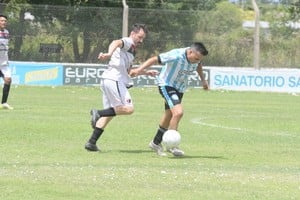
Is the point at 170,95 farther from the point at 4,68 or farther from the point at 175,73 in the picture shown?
the point at 4,68

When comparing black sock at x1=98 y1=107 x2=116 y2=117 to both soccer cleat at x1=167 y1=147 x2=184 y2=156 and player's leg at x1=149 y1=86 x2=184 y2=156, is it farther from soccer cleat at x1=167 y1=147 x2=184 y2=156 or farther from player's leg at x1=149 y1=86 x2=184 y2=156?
soccer cleat at x1=167 y1=147 x2=184 y2=156

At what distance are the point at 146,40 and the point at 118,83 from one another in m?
21.3

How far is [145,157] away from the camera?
12.1m

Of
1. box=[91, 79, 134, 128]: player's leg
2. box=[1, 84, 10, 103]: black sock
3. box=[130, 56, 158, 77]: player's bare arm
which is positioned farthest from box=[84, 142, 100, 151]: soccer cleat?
→ box=[1, 84, 10, 103]: black sock

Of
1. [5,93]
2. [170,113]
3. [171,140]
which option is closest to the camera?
[171,140]

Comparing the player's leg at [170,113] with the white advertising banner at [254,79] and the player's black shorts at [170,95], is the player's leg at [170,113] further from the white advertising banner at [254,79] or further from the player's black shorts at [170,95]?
the white advertising banner at [254,79]

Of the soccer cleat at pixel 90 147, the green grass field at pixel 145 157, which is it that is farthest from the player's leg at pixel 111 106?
the green grass field at pixel 145 157

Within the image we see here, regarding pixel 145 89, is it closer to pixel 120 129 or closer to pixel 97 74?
pixel 97 74

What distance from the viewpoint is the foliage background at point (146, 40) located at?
33.8 meters

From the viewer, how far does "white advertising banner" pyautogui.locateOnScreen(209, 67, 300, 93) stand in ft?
109

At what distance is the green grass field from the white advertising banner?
1040 centimetres

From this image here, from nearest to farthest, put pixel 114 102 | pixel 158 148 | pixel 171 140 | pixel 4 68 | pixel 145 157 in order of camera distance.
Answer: pixel 145 157
pixel 171 140
pixel 158 148
pixel 114 102
pixel 4 68

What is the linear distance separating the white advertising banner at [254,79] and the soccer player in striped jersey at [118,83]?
66.1ft

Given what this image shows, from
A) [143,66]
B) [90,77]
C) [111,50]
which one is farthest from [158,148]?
[90,77]
